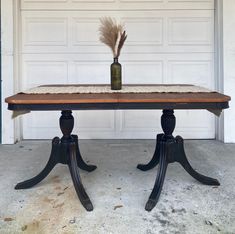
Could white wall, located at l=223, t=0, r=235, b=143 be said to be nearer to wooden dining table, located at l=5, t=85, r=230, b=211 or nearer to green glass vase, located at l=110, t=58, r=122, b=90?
wooden dining table, located at l=5, t=85, r=230, b=211

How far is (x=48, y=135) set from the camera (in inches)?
141

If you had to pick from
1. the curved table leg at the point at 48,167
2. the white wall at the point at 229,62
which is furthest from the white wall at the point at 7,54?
the white wall at the point at 229,62

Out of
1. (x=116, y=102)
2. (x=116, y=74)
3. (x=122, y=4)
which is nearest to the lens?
(x=116, y=102)

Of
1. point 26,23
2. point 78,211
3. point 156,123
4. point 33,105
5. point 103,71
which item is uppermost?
point 26,23

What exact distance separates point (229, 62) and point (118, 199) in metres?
2.20

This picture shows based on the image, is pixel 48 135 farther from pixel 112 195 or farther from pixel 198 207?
pixel 198 207

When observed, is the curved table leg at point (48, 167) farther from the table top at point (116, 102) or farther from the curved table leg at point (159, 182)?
the curved table leg at point (159, 182)

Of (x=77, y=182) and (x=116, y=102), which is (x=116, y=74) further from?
(x=77, y=182)

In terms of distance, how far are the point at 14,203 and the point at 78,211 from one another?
425mm

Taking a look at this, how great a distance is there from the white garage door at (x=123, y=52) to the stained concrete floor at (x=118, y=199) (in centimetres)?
70

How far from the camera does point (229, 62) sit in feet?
10.9

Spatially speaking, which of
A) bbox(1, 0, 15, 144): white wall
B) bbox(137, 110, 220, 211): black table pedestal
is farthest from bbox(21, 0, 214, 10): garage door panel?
bbox(137, 110, 220, 211): black table pedestal

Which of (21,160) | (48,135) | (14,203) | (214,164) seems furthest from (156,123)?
(14,203)

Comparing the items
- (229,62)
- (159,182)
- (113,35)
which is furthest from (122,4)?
(159,182)
